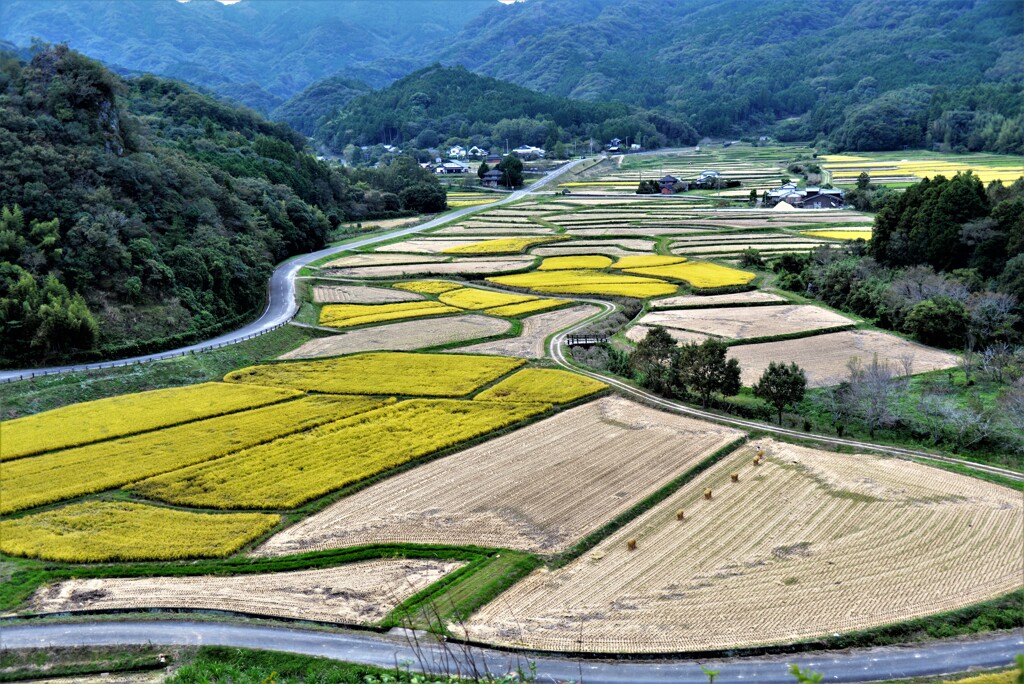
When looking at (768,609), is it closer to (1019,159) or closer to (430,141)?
(1019,159)

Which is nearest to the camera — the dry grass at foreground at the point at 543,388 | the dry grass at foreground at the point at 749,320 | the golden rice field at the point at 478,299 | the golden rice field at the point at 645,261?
the dry grass at foreground at the point at 543,388

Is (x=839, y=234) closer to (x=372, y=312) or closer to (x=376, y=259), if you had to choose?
(x=376, y=259)

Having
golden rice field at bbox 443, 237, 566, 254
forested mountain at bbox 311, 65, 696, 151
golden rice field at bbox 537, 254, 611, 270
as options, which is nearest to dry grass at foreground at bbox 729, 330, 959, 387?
golden rice field at bbox 537, 254, 611, 270

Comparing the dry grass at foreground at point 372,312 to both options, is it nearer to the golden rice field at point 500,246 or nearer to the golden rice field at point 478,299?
the golden rice field at point 478,299

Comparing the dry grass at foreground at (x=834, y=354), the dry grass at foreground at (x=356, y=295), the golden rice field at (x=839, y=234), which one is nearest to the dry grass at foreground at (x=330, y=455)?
the dry grass at foreground at (x=834, y=354)

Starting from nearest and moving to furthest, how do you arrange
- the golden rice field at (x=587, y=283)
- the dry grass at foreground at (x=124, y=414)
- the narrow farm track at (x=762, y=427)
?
the narrow farm track at (x=762, y=427)
the dry grass at foreground at (x=124, y=414)
the golden rice field at (x=587, y=283)

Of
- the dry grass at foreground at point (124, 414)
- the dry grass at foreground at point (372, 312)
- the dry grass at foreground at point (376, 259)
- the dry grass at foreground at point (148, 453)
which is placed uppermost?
the dry grass at foreground at point (376, 259)

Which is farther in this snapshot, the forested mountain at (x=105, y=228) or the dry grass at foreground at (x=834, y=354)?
the forested mountain at (x=105, y=228)

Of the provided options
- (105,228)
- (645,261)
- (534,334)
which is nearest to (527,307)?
(534,334)
